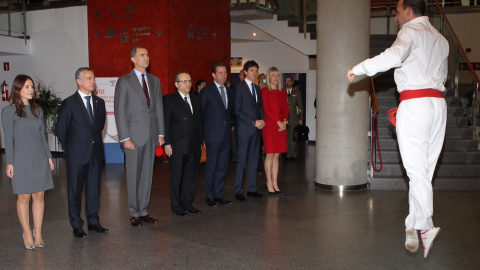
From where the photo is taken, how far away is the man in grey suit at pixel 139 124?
5.39 metres

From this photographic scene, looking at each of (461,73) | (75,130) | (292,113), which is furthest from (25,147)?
(461,73)

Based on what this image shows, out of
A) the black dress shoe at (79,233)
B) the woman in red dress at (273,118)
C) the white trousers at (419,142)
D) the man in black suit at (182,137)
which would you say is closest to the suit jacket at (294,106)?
the woman in red dress at (273,118)

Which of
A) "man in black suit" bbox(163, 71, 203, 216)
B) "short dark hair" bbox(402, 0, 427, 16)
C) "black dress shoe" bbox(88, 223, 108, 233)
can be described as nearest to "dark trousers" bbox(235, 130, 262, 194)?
"man in black suit" bbox(163, 71, 203, 216)

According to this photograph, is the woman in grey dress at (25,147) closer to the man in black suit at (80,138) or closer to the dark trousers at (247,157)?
the man in black suit at (80,138)

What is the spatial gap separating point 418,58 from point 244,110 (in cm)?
303

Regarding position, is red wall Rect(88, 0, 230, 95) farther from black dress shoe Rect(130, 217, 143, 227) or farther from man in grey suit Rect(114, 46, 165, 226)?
black dress shoe Rect(130, 217, 143, 227)

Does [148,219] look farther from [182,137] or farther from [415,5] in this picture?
[415,5]

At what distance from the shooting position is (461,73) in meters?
9.69

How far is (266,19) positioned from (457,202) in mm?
8304

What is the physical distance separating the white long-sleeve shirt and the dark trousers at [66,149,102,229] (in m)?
2.83

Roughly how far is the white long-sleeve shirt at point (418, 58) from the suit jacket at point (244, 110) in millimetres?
2834

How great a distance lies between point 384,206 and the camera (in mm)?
6555

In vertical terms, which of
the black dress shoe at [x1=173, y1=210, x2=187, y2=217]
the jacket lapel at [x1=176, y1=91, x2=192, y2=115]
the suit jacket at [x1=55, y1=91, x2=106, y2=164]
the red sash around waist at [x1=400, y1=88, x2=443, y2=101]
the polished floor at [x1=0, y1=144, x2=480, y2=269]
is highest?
the red sash around waist at [x1=400, y1=88, x2=443, y2=101]

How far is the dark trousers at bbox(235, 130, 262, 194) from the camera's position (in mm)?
6812
